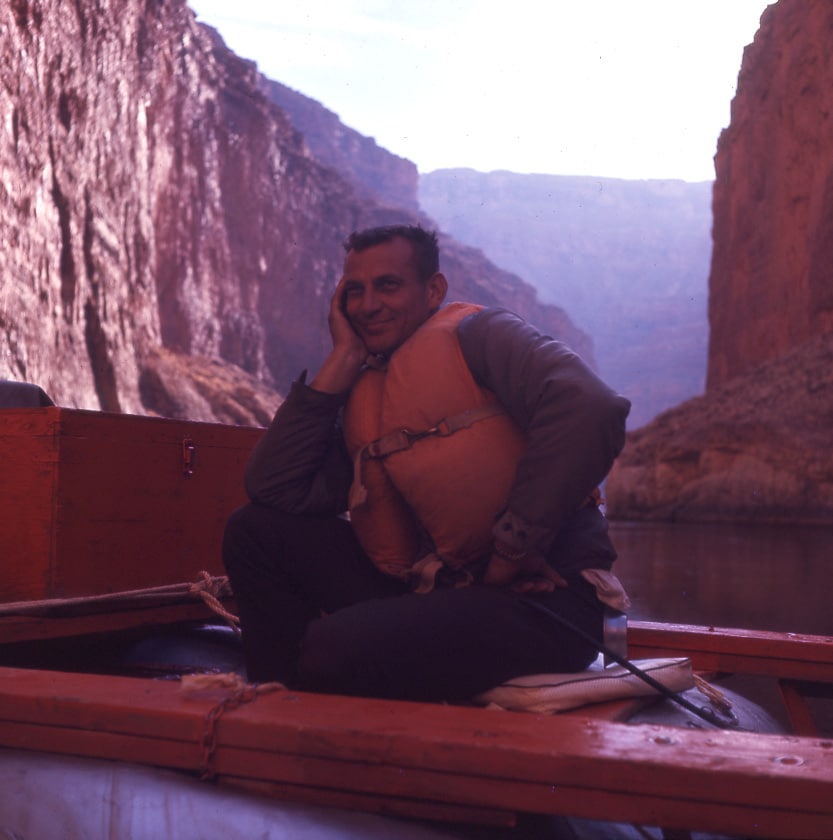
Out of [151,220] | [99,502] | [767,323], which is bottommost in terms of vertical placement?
[99,502]

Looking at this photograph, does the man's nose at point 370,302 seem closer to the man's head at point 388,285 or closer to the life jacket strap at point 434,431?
the man's head at point 388,285

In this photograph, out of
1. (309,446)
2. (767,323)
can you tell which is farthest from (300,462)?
(767,323)

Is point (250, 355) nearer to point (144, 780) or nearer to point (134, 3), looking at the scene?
point (134, 3)

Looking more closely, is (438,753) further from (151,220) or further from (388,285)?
(151,220)

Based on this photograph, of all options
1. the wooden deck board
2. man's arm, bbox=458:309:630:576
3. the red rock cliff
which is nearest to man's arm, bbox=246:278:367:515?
man's arm, bbox=458:309:630:576

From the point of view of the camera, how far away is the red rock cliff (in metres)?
23.8

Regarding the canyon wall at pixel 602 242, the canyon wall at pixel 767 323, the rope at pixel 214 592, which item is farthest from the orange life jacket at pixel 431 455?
the canyon wall at pixel 602 242

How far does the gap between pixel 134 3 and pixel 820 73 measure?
18261mm

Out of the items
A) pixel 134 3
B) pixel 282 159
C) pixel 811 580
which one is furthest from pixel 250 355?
pixel 811 580

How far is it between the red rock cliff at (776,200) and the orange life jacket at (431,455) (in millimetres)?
22054

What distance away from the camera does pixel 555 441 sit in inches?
64.2

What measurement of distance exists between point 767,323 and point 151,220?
695 inches

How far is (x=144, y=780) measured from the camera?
1461 millimetres

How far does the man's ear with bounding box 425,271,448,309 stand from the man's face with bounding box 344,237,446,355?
25mm
